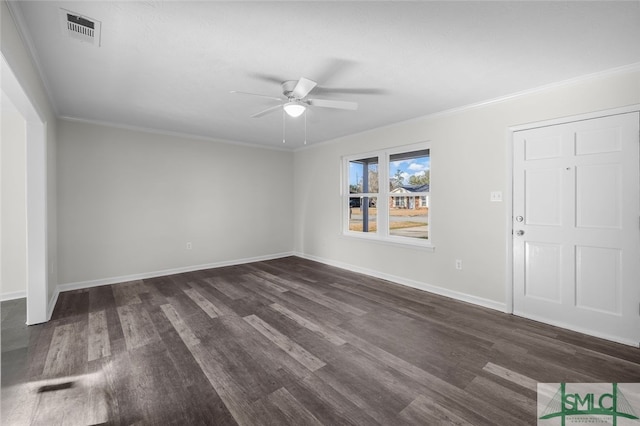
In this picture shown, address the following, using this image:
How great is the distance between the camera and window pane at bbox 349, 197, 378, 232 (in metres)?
4.98

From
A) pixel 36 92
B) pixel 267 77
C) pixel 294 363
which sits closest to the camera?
pixel 294 363

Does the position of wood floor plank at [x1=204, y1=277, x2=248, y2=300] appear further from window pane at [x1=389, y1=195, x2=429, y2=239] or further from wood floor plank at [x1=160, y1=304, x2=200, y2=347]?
window pane at [x1=389, y1=195, x2=429, y2=239]

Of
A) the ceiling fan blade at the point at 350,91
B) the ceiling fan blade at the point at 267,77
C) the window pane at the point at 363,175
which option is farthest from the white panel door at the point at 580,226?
the ceiling fan blade at the point at 267,77

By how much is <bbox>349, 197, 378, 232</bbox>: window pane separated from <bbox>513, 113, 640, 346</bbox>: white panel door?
221cm

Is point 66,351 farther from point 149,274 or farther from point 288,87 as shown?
point 288,87

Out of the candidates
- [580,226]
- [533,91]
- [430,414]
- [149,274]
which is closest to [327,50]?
[533,91]

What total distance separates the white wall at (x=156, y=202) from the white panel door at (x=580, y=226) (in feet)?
14.8

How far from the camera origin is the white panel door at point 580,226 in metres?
2.50

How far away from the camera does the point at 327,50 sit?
221cm

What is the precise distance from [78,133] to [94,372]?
141 inches

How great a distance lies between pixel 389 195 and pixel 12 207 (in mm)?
5419

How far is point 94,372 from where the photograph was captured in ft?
6.88

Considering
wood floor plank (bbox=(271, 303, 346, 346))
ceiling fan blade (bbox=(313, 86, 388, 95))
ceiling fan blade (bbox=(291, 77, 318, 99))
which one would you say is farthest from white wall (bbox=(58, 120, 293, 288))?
ceiling fan blade (bbox=(291, 77, 318, 99))

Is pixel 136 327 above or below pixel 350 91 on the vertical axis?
below
